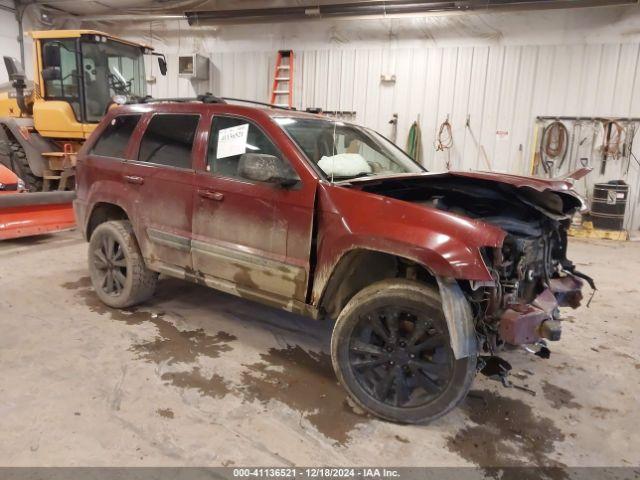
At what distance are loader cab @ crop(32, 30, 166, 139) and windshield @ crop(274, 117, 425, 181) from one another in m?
4.80

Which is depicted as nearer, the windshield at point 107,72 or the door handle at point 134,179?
the door handle at point 134,179

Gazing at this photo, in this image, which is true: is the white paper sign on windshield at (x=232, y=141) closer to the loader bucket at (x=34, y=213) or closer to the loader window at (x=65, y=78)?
the loader bucket at (x=34, y=213)

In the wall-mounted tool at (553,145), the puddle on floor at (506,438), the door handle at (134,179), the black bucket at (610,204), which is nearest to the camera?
the puddle on floor at (506,438)

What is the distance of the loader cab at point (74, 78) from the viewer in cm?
730

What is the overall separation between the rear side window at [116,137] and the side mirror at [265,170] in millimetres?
1552

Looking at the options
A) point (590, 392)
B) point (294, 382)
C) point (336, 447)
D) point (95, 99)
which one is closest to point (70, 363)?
point (294, 382)

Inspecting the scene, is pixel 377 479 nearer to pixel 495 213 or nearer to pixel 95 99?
pixel 495 213

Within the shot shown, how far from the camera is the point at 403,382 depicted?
8.30 feet

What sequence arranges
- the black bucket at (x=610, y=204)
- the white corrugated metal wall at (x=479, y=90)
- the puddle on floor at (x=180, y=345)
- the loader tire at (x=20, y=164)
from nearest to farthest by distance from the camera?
the puddle on floor at (x=180, y=345)
the loader tire at (x=20, y=164)
the black bucket at (x=610, y=204)
the white corrugated metal wall at (x=479, y=90)

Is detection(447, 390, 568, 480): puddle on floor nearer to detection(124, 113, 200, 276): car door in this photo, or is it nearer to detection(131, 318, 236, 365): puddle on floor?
detection(131, 318, 236, 365): puddle on floor

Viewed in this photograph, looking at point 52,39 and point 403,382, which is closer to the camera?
point 403,382

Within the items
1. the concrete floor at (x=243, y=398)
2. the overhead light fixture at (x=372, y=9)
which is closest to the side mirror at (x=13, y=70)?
the overhead light fixture at (x=372, y=9)

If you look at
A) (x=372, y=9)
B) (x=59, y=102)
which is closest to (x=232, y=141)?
(x=59, y=102)

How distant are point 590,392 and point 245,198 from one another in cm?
255
